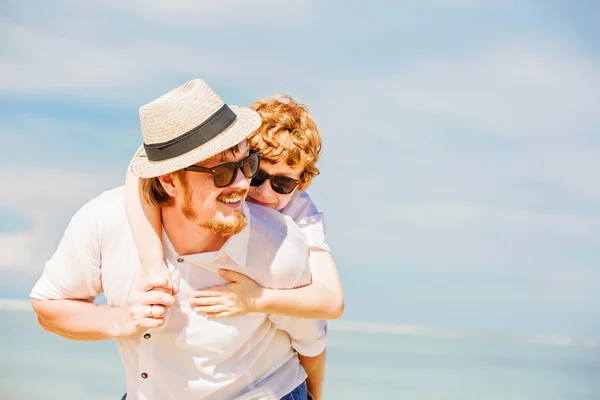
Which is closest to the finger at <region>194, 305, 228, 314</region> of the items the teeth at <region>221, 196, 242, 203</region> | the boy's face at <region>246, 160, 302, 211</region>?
the teeth at <region>221, 196, 242, 203</region>

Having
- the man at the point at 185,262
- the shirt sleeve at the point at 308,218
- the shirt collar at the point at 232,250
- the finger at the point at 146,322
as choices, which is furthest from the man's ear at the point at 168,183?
the shirt sleeve at the point at 308,218

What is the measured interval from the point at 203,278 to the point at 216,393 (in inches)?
17.5

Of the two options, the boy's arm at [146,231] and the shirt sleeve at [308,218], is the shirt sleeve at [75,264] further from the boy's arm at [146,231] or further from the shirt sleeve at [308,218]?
the shirt sleeve at [308,218]

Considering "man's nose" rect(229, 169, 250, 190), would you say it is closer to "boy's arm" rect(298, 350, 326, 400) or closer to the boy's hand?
the boy's hand

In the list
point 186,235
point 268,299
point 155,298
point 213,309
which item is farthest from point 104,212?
point 268,299

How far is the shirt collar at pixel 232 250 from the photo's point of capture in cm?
282

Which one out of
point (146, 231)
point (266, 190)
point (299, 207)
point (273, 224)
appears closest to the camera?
point (146, 231)

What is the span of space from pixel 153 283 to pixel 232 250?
311 millimetres

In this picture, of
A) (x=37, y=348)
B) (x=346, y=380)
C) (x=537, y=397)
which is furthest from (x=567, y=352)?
(x=37, y=348)

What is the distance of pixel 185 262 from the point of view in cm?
284

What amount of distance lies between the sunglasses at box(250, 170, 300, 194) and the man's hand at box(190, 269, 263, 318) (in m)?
0.52

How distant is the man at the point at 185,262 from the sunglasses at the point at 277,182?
0.20 m

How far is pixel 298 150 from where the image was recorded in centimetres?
333

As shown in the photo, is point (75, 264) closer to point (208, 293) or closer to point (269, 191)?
point (208, 293)
